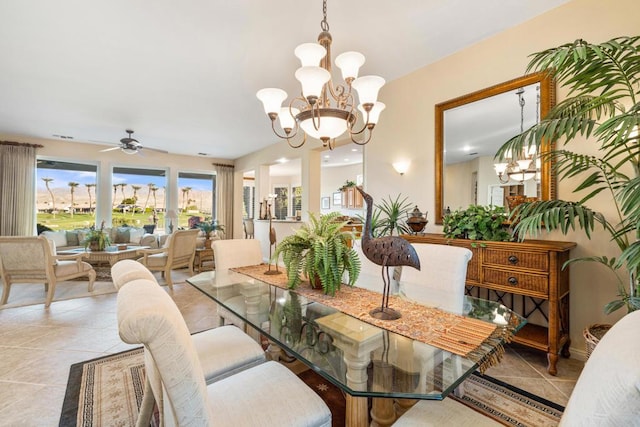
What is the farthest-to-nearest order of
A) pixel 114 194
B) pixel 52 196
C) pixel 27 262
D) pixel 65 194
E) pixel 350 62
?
1. pixel 114 194
2. pixel 65 194
3. pixel 52 196
4. pixel 27 262
5. pixel 350 62

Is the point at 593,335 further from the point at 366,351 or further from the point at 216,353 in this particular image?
the point at 216,353

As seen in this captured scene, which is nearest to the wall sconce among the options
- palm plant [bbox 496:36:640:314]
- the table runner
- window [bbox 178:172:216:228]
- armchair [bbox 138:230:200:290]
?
palm plant [bbox 496:36:640:314]

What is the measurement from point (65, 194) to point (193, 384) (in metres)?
7.71

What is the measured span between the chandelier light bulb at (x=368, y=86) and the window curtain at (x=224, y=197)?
22.5ft

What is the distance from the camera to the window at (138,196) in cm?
677

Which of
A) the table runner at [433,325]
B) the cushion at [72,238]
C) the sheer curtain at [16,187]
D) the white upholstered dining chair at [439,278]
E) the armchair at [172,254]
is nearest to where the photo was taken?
the table runner at [433,325]

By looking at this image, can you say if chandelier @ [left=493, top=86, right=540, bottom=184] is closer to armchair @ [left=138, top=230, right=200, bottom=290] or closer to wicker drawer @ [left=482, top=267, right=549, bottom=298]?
wicker drawer @ [left=482, top=267, right=549, bottom=298]

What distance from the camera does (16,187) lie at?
5.37 metres

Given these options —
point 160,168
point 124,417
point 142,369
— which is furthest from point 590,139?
point 160,168

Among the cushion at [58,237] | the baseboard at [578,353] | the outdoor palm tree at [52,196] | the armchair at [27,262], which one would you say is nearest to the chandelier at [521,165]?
the baseboard at [578,353]

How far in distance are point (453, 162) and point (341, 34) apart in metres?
1.60

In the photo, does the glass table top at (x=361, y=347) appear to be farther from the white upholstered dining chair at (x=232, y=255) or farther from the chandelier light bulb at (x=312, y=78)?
the chandelier light bulb at (x=312, y=78)

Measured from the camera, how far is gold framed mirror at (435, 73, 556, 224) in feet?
7.45

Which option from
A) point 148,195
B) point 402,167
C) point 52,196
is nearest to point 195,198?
point 148,195
